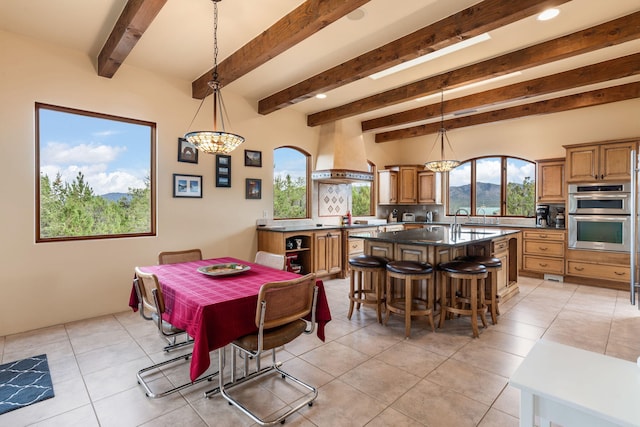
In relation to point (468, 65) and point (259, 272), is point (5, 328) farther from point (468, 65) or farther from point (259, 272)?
point (468, 65)

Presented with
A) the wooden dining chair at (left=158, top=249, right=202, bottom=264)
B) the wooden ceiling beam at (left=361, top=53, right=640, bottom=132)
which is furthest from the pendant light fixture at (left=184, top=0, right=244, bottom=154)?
the wooden ceiling beam at (left=361, top=53, right=640, bottom=132)

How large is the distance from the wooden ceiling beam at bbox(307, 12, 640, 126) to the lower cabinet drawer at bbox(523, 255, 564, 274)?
3.51m

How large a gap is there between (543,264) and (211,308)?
230 inches

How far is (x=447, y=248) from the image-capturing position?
368 cm

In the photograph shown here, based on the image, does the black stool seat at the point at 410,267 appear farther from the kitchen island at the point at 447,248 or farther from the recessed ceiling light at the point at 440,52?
the recessed ceiling light at the point at 440,52

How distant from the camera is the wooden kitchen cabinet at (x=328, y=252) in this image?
5.31 metres

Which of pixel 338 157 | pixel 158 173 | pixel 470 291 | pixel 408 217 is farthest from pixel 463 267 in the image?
pixel 408 217

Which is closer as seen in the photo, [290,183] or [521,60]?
[521,60]

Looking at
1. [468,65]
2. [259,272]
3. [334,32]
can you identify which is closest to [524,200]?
[468,65]

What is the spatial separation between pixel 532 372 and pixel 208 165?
4.39 meters

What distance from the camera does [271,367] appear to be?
258 centimetres

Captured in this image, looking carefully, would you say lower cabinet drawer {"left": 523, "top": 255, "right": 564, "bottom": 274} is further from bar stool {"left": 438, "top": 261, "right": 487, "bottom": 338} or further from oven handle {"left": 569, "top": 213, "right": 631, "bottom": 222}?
bar stool {"left": 438, "top": 261, "right": 487, "bottom": 338}

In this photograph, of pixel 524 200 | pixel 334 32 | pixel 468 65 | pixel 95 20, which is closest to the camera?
pixel 95 20

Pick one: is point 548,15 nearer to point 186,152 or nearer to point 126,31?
point 126,31
